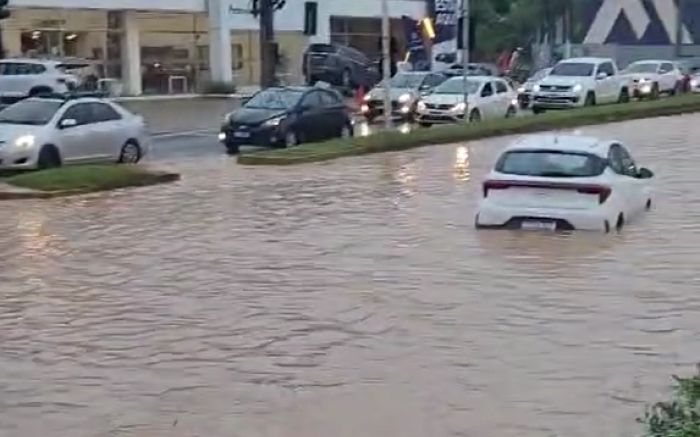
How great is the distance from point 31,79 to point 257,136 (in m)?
15.6

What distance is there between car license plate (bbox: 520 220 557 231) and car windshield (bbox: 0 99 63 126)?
39.2 feet

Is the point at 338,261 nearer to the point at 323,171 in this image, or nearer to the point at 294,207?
the point at 294,207

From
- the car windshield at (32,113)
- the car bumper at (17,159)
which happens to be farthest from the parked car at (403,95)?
the car bumper at (17,159)

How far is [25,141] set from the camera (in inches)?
1052

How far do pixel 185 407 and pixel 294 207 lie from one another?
12.3 meters

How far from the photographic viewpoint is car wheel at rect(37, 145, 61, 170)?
87.9 ft

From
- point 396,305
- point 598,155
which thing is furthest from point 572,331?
Result: point 598,155

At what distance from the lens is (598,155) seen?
18.6 metres

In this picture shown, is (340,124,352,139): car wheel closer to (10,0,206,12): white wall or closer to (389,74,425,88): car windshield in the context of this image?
(389,74,425,88): car windshield

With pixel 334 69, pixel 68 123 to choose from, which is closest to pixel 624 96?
pixel 334 69

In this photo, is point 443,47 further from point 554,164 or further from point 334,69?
point 554,164

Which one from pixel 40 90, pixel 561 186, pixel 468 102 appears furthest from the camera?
pixel 40 90

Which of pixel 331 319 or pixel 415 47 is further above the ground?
pixel 415 47

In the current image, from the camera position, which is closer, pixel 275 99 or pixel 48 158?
pixel 48 158
